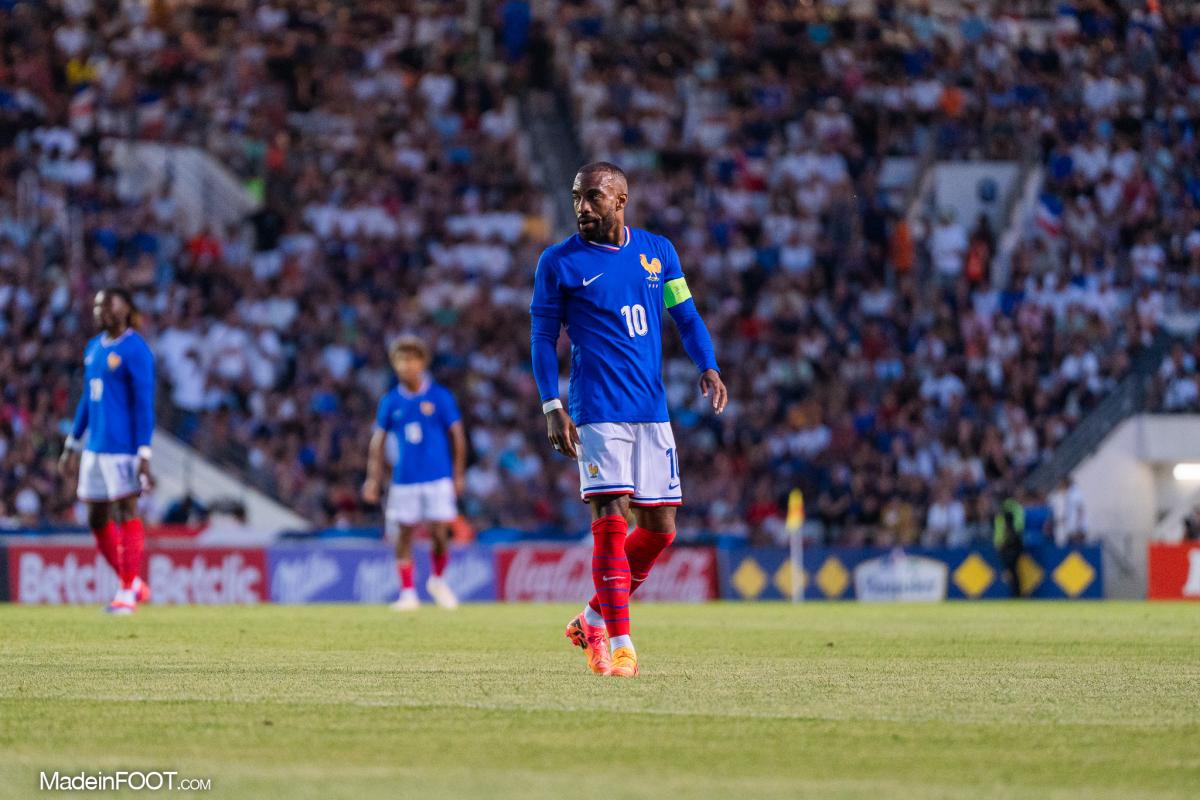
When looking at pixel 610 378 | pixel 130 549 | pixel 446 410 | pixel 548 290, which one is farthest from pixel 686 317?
pixel 446 410

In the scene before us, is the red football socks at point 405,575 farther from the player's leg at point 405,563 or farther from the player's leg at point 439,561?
the player's leg at point 439,561

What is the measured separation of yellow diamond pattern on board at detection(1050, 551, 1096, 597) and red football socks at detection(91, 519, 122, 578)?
593 inches

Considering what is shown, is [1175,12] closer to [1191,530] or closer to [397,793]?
[1191,530]

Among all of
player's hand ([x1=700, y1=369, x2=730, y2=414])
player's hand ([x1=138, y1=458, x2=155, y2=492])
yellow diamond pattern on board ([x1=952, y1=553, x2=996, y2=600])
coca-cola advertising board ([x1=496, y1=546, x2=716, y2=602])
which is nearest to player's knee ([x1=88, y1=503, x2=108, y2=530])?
player's hand ([x1=138, y1=458, x2=155, y2=492])

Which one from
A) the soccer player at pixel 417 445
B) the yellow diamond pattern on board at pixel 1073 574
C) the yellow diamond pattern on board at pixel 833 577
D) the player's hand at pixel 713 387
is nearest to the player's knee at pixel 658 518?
the player's hand at pixel 713 387

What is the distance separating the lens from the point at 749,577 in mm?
27391

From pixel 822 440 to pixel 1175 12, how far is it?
515 inches

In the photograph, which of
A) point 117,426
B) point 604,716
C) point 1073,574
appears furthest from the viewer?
point 1073,574

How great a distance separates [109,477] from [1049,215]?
21.0 metres

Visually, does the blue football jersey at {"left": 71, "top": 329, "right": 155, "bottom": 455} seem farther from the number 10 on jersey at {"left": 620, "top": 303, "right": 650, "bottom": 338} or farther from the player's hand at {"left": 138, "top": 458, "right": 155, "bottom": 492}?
the number 10 on jersey at {"left": 620, "top": 303, "right": 650, "bottom": 338}

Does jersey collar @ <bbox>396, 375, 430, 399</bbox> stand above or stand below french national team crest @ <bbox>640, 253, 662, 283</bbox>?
below

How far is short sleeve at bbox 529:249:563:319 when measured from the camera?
404 inches

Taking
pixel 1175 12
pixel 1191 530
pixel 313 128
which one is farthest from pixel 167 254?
pixel 1175 12

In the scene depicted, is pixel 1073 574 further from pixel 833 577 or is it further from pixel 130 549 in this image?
pixel 130 549
